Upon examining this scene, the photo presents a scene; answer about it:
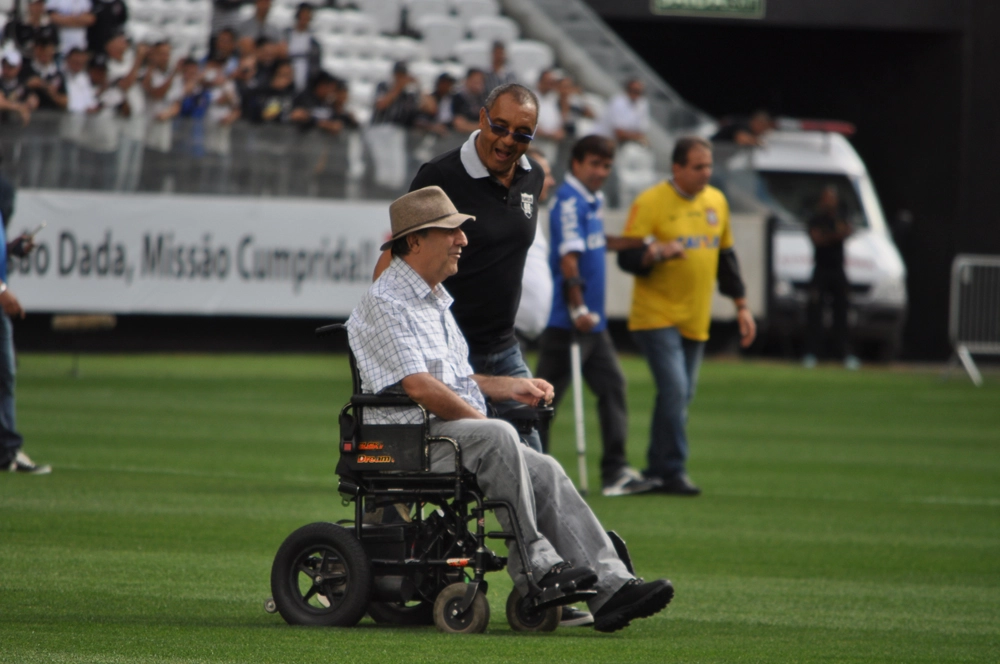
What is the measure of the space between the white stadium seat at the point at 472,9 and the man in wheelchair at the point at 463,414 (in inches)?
894

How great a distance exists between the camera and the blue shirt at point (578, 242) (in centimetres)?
1131

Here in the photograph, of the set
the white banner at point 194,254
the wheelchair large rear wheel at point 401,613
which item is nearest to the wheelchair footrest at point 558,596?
the wheelchair large rear wheel at point 401,613

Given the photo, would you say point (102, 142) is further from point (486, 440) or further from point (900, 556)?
point (486, 440)

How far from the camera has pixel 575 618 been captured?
6809 mm

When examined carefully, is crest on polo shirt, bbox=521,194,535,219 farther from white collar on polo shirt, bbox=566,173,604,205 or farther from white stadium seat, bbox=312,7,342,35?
white stadium seat, bbox=312,7,342,35

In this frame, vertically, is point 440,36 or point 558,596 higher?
point 440,36

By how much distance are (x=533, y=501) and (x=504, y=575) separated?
2269mm

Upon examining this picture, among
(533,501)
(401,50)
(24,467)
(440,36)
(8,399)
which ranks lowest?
(24,467)

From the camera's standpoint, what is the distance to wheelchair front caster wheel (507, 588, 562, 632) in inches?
259

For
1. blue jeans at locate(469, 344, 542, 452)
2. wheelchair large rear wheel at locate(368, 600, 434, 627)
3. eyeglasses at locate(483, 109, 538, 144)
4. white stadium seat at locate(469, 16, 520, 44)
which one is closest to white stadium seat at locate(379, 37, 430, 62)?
white stadium seat at locate(469, 16, 520, 44)

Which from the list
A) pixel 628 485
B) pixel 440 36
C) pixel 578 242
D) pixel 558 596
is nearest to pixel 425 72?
pixel 440 36

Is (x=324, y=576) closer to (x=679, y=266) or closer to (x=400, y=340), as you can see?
(x=400, y=340)

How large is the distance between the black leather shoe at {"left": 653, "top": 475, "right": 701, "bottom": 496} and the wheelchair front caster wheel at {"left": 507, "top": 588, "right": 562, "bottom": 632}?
5.08 metres

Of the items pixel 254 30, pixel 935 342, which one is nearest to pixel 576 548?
pixel 254 30
